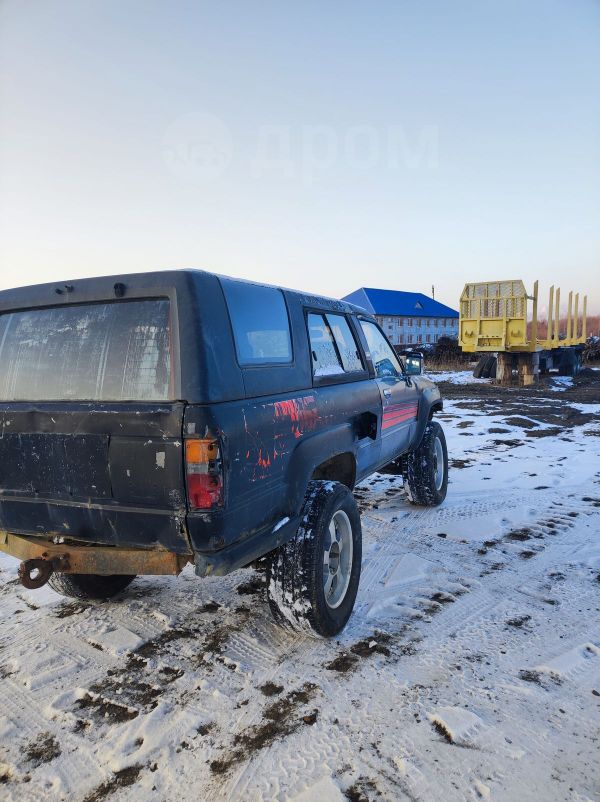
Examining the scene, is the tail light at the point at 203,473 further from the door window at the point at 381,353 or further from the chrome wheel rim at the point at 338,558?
the door window at the point at 381,353

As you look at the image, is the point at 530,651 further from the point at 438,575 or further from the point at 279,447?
the point at 279,447

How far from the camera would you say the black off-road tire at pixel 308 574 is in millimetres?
2723

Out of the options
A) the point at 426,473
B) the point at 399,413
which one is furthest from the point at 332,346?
the point at 426,473

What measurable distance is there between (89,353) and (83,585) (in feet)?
5.35

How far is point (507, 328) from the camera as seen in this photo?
15523 mm

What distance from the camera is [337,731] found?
2.20 meters

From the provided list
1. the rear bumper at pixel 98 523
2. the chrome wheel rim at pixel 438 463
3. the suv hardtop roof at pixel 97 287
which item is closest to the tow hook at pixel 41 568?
the rear bumper at pixel 98 523

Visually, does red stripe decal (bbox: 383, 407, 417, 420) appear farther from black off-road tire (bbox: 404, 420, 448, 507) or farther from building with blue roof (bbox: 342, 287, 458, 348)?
building with blue roof (bbox: 342, 287, 458, 348)

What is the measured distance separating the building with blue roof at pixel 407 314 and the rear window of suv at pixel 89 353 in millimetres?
50153

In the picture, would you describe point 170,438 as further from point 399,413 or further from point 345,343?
point 399,413

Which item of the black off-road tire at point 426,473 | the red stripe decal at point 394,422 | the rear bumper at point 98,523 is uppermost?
the red stripe decal at point 394,422

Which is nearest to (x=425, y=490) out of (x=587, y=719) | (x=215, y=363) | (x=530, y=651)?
(x=530, y=651)

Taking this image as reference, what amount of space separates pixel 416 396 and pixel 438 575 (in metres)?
1.79

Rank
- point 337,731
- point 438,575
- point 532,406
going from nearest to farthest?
1. point 337,731
2. point 438,575
3. point 532,406
